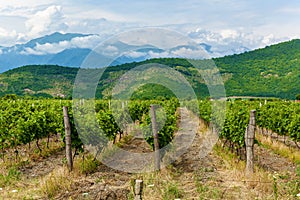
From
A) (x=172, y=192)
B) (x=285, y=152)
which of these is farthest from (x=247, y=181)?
(x=285, y=152)

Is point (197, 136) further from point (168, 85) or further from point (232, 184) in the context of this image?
point (232, 184)

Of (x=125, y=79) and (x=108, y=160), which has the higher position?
(x=125, y=79)

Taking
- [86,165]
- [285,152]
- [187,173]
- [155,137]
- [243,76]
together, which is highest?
[243,76]

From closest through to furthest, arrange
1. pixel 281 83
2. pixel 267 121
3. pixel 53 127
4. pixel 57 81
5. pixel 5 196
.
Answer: pixel 5 196, pixel 53 127, pixel 267 121, pixel 281 83, pixel 57 81

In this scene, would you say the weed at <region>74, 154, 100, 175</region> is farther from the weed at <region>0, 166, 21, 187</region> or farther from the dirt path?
the weed at <region>0, 166, 21, 187</region>

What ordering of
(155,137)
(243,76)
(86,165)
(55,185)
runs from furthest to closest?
(243,76)
(155,137)
(86,165)
(55,185)

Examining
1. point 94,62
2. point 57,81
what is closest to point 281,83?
point 57,81

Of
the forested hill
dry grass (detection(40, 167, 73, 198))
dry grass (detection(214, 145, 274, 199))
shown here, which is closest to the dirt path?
dry grass (detection(214, 145, 274, 199))

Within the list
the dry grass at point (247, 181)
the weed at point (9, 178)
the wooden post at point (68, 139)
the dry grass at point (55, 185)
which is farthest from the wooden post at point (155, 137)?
the weed at point (9, 178)

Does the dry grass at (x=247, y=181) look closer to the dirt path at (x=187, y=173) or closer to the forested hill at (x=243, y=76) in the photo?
the dirt path at (x=187, y=173)

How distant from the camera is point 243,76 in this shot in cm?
8781

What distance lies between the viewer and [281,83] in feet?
260

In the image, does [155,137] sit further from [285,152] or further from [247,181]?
[285,152]

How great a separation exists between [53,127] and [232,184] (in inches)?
293
